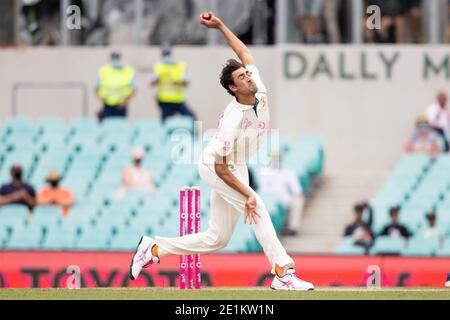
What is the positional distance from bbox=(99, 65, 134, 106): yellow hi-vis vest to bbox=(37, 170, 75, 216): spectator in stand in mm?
2129

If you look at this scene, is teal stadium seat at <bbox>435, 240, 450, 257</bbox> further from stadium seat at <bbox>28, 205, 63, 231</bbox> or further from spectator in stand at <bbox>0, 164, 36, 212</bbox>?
spectator in stand at <bbox>0, 164, 36, 212</bbox>

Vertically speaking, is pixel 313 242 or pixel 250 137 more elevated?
pixel 250 137

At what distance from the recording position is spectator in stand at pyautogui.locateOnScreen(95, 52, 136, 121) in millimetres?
23859

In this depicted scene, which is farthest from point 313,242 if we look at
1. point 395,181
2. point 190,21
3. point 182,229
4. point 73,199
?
point 182,229

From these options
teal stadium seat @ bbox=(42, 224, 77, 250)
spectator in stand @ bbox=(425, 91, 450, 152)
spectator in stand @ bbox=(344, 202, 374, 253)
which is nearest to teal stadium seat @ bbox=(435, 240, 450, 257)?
spectator in stand @ bbox=(344, 202, 374, 253)

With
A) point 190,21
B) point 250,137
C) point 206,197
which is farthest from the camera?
point 190,21

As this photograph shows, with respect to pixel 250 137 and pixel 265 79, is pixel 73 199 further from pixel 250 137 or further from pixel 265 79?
pixel 250 137

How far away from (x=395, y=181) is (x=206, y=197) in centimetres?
281

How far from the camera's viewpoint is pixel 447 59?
24.1m

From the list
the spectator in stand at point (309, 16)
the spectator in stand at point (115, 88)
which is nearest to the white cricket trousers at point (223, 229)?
the spectator in stand at point (115, 88)

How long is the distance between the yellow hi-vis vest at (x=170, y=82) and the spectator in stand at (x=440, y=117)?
11.4ft

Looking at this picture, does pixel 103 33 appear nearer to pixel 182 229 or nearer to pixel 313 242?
pixel 313 242

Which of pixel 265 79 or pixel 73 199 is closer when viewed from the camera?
pixel 73 199

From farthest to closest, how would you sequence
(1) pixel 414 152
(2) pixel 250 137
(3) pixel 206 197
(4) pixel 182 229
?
(1) pixel 414 152 < (3) pixel 206 197 < (4) pixel 182 229 < (2) pixel 250 137
